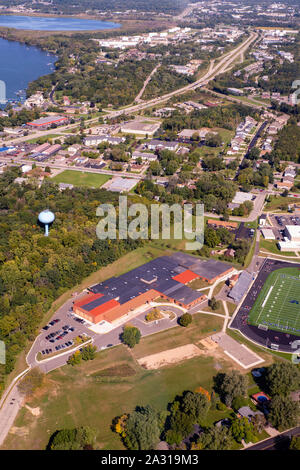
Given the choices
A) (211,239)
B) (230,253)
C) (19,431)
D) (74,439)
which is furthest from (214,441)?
(211,239)

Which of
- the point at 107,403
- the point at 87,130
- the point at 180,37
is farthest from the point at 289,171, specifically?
the point at 180,37

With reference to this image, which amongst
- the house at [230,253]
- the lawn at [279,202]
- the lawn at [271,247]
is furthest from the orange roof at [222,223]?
the lawn at [279,202]

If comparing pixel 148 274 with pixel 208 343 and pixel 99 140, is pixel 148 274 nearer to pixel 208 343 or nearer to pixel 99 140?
pixel 208 343

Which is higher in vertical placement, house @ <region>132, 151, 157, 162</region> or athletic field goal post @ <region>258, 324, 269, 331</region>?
house @ <region>132, 151, 157, 162</region>

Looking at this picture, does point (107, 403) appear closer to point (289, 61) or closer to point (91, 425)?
point (91, 425)

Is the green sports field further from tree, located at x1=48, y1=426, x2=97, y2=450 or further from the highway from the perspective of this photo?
tree, located at x1=48, y1=426, x2=97, y2=450

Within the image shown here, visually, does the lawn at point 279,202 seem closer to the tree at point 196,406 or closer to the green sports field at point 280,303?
the green sports field at point 280,303

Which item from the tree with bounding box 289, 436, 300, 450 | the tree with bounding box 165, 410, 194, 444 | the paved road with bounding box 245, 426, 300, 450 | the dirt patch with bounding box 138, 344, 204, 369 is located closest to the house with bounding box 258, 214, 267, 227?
the dirt patch with bounding box 138, 344, 204, 369
